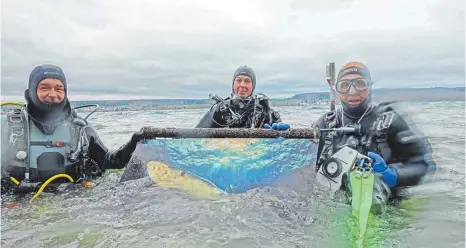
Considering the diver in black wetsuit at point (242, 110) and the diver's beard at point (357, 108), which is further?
the diver in black wetsuit at point (242, 110)

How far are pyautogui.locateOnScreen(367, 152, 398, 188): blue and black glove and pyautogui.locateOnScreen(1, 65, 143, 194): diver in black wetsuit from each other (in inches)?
110

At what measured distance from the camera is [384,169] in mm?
4352

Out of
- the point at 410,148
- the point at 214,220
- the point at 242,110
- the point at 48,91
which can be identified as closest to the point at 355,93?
the point at 410,148

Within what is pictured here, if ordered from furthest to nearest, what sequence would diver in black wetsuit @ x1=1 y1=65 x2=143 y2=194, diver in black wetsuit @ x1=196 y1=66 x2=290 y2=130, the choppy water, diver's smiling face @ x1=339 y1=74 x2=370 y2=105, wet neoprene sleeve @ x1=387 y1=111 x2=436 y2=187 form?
1. diver in black wetsuit @ x1=196 y1=66 x2=290 y2=130
2. diver's smiling face @ x1=339 y1=74 x2=370 y2=105
3. wet neoprene sleeve @ x1=387 y1=111 x2=436 y2=187
4. diver in black wetsuit @ x1=1 y1=65 x2=143 y2=194
5. the choppy water

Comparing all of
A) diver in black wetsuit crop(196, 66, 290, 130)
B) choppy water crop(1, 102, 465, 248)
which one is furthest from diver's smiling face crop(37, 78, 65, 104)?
diver in black wetsuit crop(196, 66, 290, 130)

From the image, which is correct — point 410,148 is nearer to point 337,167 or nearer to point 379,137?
point 379,137

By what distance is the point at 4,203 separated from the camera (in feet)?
13.9

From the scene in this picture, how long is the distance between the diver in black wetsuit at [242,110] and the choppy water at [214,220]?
1.84 meters

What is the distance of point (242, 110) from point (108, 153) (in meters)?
2.12

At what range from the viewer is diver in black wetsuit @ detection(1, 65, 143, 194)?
15.1 feet

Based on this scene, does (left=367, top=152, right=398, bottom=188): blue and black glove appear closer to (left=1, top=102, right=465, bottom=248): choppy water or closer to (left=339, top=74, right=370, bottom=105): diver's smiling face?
(left=1, top=102, right=465, bottom=248): choppy water

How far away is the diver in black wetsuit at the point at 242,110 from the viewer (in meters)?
6.08

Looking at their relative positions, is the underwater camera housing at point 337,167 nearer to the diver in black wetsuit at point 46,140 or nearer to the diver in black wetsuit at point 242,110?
the diver in black wetsuit at point 242,110

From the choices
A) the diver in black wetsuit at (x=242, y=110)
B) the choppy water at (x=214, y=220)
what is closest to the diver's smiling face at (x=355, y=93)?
the choppy water at (x=214, y=220)
